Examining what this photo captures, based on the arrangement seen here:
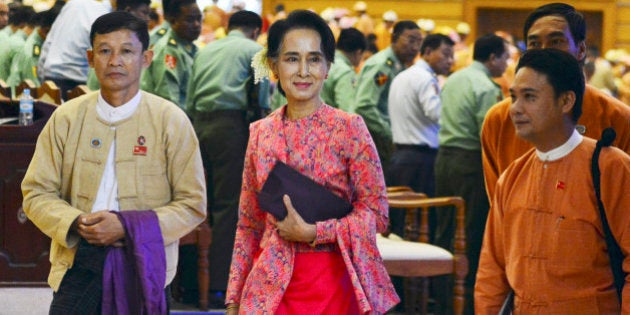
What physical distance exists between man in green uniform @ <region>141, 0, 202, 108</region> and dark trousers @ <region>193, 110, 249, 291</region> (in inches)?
16.6

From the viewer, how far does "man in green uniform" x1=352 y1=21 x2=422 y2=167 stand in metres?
7.50

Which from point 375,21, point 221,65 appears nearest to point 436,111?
point 221,65

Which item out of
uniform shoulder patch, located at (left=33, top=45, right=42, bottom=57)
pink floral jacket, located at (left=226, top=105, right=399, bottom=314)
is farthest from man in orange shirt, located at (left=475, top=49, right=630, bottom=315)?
uniform shoulder patch, located at (left=33, top=45, right=42, bottom=57)

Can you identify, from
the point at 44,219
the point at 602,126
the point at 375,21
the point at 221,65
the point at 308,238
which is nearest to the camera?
the point at 308,238

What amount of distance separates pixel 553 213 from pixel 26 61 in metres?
6.53

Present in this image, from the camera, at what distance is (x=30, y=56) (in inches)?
348

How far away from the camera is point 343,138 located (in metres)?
2.98

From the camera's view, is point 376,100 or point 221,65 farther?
point 376,100

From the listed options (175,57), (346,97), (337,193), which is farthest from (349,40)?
(337,193)

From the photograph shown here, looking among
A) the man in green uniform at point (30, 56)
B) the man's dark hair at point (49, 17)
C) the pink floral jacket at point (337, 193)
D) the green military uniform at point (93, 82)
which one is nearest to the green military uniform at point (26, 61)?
the man in green uniform at point (30, 56)

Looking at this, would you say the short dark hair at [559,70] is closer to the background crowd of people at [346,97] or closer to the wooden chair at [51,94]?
the background crowd of people at [346,97]

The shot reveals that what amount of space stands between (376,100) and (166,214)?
Answer: 4.32m

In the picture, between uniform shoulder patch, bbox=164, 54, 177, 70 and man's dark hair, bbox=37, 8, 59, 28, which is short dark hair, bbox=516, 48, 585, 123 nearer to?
uniform shoulder patch, bbox=164, 54, 177, 70

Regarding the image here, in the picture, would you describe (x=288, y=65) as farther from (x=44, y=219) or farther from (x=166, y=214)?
(x=44, y=219)
